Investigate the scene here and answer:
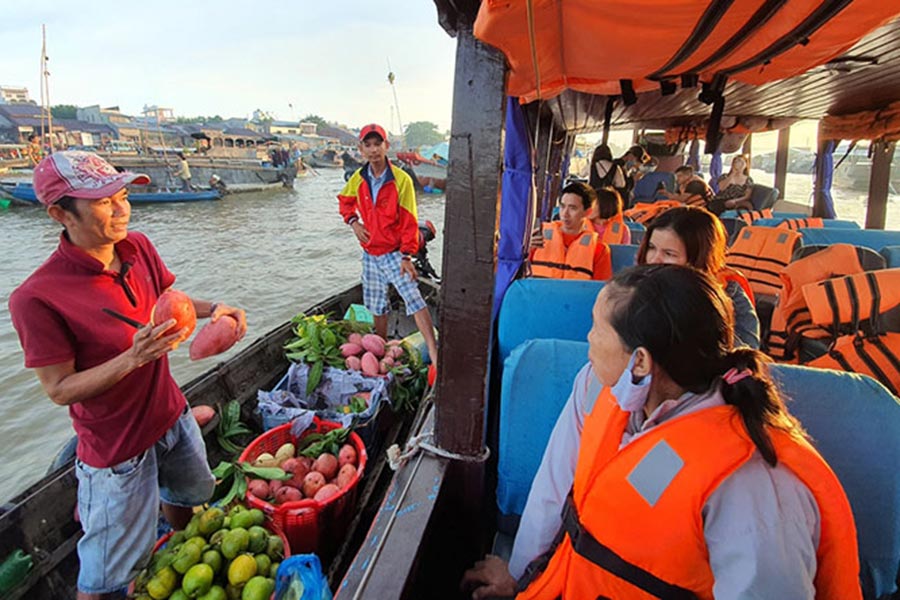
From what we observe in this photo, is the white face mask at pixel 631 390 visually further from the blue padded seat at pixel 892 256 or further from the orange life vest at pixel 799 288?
the blue padded seat at pixel 892 256

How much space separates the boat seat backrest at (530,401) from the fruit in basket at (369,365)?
1939mm

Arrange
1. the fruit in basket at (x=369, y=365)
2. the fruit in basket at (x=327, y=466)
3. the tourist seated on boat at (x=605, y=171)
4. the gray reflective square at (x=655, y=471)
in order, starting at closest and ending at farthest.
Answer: the gray reflective square at (x=655, y=471)
the fruit in basket at (x=327, y=466)
the fruit in basket at (x=369, y=365)
the tourist seated on boat at (x=605, y=171)

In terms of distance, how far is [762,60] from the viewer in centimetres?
184

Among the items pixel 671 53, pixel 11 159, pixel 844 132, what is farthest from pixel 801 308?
pixel 11 159

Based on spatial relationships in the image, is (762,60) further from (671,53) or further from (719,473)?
(719,473)

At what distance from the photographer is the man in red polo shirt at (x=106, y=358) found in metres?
1.65

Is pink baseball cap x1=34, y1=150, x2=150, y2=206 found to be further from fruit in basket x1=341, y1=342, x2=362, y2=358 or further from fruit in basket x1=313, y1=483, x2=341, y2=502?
fruit in basket x1=341, y1=342, x2=362, y2=358

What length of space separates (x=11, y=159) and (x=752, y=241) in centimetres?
3918

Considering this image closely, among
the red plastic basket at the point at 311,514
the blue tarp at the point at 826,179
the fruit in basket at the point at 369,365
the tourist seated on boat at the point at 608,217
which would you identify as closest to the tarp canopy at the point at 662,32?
the red plastic basket at the point at 311,514

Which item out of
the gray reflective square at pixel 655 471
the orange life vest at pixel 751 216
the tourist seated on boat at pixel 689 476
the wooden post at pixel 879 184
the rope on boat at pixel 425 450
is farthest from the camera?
the wooden post at pixel 879 184

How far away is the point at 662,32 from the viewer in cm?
139

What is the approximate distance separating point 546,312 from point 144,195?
25176 mm

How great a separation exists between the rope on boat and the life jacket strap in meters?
0.65

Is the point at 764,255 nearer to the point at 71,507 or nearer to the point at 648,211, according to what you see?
the point at 648,211
